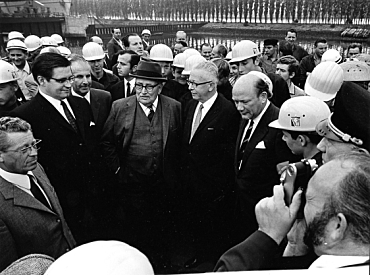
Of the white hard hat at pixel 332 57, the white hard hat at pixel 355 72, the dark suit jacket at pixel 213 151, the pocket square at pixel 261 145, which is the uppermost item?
the white hard hat at pixel 355 72

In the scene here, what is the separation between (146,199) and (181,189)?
397 millimetres

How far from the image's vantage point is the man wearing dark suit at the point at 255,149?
3061 mm

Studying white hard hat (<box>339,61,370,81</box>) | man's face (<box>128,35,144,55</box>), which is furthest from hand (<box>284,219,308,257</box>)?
man's face (<box>128,35,144,55</box>)

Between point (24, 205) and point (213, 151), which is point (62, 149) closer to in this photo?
point (24, 205)

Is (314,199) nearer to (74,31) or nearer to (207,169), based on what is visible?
(207,169)

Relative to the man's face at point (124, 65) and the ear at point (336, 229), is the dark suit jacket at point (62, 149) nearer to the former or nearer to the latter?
the man's face at point (124, 65)

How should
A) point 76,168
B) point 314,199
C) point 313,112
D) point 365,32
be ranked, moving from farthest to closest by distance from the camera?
1. point 365,32
2. point 76,168
3. point 313,112
4. point 314,199

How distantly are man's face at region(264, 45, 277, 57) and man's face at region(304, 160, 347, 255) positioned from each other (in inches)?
254

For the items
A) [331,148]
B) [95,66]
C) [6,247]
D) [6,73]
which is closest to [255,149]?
[331,148]

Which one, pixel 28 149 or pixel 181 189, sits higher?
pixel 28 149

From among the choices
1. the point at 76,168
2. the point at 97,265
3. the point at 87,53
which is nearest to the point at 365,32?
the point at 87,53

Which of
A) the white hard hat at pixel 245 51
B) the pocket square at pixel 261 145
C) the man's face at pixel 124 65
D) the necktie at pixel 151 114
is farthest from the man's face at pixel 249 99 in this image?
the man's face at pixel 124 65

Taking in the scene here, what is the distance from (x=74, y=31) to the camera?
20.2m

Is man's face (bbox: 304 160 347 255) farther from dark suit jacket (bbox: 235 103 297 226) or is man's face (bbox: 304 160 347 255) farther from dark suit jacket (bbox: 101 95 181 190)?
dark suit jacket (bbox: 101 95 181 190)
